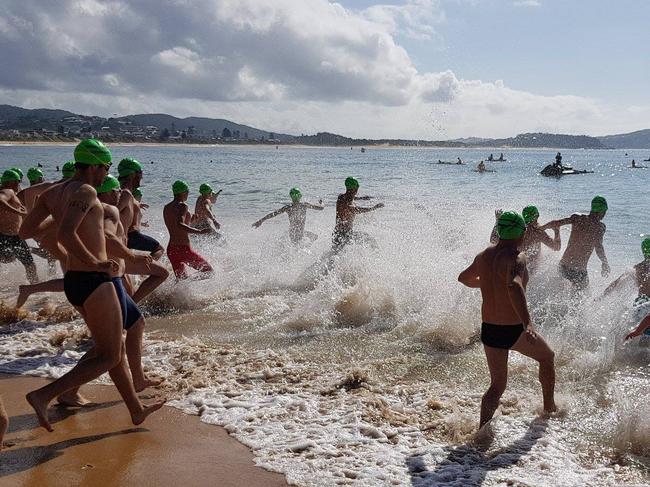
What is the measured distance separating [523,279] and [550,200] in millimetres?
26228

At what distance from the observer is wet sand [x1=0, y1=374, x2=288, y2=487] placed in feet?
12.1

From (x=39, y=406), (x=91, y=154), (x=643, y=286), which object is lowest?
(x=39, y=406)

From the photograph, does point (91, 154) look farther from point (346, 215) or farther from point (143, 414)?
point (346, 215)

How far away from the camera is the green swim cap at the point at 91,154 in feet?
12.9

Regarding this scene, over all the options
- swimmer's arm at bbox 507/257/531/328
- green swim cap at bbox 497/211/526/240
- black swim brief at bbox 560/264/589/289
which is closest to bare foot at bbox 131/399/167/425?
swimmer's arm at bbox 507/257/531/328

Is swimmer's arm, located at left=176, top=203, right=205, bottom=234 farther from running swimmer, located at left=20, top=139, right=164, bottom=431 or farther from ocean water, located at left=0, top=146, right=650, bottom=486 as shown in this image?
running swimmer, located at left=20, top=139, right=164, bottom=431

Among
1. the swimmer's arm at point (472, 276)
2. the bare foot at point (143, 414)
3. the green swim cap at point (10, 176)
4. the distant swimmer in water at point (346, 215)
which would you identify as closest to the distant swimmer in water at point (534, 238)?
the distant swimmer in water at point (346, 215)

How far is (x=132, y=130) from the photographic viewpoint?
491ft

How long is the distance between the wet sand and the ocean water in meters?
0.21

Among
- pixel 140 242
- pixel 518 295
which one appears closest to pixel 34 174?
pixel 140 242

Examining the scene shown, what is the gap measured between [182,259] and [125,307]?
4433 mm

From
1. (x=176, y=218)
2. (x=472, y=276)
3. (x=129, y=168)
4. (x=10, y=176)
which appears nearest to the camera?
(x=472, y=276)

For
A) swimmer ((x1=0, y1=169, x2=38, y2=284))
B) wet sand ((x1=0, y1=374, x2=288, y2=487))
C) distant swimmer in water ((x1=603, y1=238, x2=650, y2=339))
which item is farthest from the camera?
swimmer ((x1=0, y1=169, x2=38, y2=284))

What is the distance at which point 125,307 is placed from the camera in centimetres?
436
